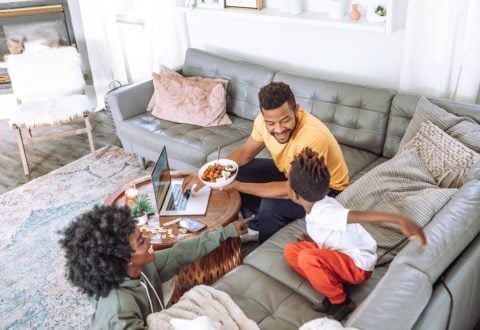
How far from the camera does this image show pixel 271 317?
77.6 inches

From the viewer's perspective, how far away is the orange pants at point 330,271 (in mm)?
1978

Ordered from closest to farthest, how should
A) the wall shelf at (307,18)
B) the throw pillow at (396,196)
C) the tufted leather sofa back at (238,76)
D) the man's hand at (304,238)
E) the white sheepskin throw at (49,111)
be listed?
1. the throw pillow at (396,196)
2. the man's hand at (304,238)
3. the wall shelf at (307,18)
4. the tufted leather sofa back at (238,76)
5. the white sheepskin throw at (49,111)

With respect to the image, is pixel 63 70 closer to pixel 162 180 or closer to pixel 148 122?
pixel 148 122

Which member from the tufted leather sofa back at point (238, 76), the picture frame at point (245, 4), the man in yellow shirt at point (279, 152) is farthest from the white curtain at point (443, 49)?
the picture frame at point (245, 4)

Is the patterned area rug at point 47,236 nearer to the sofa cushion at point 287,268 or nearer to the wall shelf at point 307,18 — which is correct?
the sofa cushion at point 287,268

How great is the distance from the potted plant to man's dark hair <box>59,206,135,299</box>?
2.73ft

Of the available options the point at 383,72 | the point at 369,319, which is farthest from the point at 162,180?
the point at 383,72

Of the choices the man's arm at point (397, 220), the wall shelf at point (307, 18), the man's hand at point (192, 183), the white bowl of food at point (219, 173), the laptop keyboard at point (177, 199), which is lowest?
the laptop keyboard at point (177, 199)

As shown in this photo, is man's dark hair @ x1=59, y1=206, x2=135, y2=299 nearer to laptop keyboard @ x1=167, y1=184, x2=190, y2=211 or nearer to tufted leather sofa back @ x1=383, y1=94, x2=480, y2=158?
laptop keyboard @ x1=167, y1=184, x2=190, y2=211

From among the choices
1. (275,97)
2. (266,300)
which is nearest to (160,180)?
(275,97)

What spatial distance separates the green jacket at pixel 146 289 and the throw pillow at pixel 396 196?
638 mm

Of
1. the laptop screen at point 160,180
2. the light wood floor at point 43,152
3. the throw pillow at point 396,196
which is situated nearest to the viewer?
the throw pillow at point 396,196

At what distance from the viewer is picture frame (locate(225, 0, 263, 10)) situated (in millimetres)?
3631

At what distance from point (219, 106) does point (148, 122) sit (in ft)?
1.81
